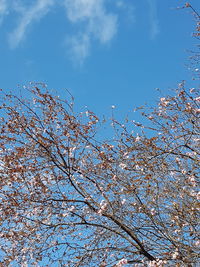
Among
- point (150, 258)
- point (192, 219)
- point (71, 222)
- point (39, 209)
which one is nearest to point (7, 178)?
point (39, 209)

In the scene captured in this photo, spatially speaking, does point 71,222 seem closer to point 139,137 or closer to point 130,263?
point 130,263

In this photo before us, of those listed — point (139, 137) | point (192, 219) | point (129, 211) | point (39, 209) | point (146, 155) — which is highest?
point (139, 137)

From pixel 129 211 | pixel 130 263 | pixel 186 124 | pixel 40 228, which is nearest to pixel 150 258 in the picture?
pixel 130 263

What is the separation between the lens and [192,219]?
566 cm

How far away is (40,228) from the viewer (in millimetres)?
6336

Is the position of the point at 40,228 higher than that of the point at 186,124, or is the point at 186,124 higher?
the point at 186,124

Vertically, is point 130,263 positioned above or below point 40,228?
below

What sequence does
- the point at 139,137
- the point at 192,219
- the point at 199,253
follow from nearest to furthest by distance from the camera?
the point at 199,253, the point at 192,219, the point at 139,137

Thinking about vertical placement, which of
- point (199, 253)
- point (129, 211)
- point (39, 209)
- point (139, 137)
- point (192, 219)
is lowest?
point (199, 253)

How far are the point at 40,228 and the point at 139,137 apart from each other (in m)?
2.61

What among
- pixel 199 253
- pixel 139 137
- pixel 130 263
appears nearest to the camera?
pixel 199 253

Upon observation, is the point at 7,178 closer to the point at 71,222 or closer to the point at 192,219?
the point at 71,222

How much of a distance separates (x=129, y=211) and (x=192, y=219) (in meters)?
1.06

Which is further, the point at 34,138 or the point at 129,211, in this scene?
the point at 34,138
